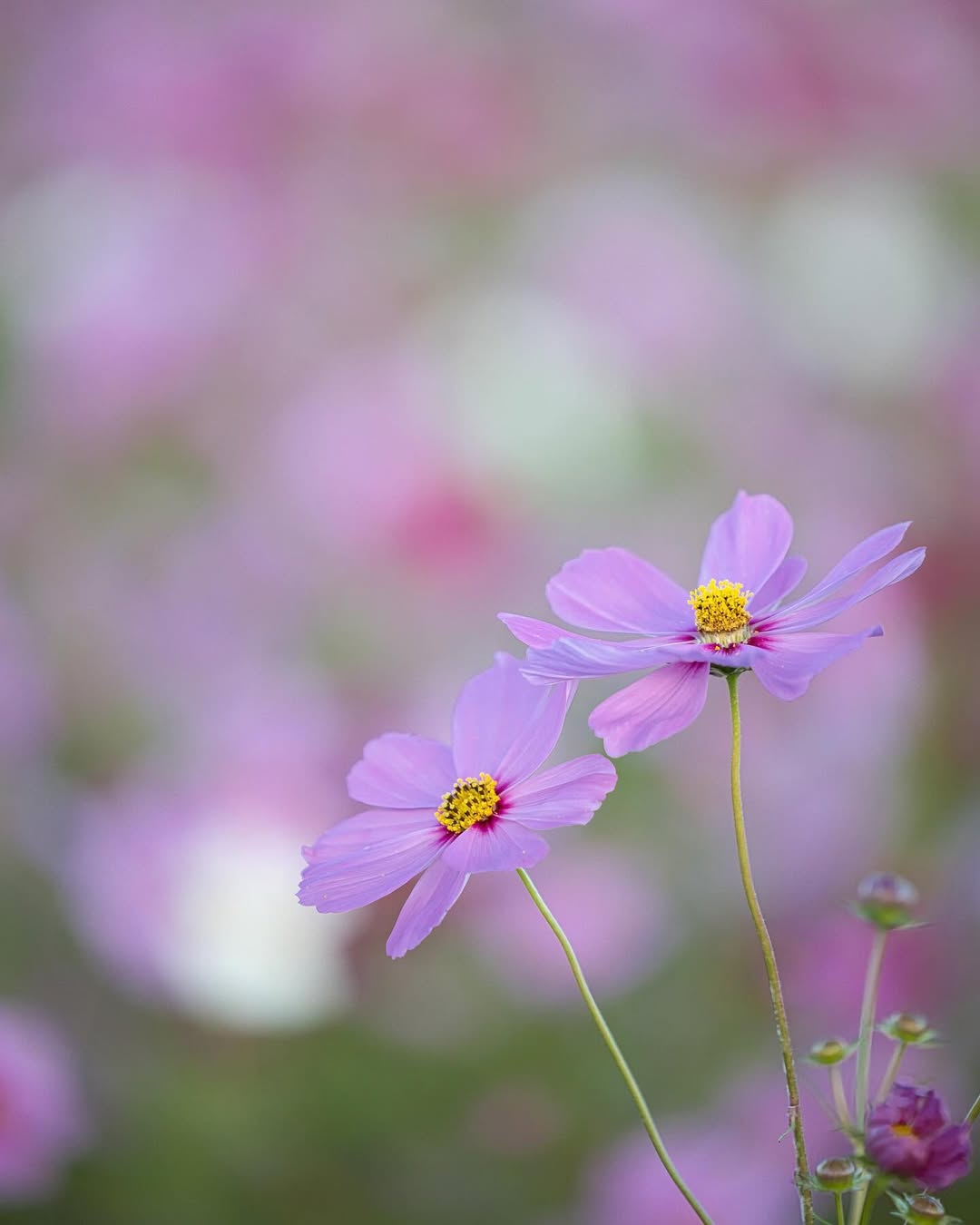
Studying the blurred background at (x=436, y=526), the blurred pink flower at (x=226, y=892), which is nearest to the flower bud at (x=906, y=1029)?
the blurred background at (x=436, y=526)

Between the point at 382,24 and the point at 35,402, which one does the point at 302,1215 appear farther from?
the point at 382,24

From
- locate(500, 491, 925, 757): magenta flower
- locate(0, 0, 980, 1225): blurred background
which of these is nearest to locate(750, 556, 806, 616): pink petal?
locate(500, 491, 925, 757): magenta flower

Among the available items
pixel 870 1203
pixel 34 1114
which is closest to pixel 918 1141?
pixel 870 1203

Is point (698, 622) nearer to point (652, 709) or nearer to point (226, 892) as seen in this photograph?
point (652, 709)

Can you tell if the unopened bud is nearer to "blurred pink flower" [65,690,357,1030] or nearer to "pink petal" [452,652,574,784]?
"pink petal" [452,652,574,784]

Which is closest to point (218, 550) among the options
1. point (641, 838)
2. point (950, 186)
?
point (641, 838)
